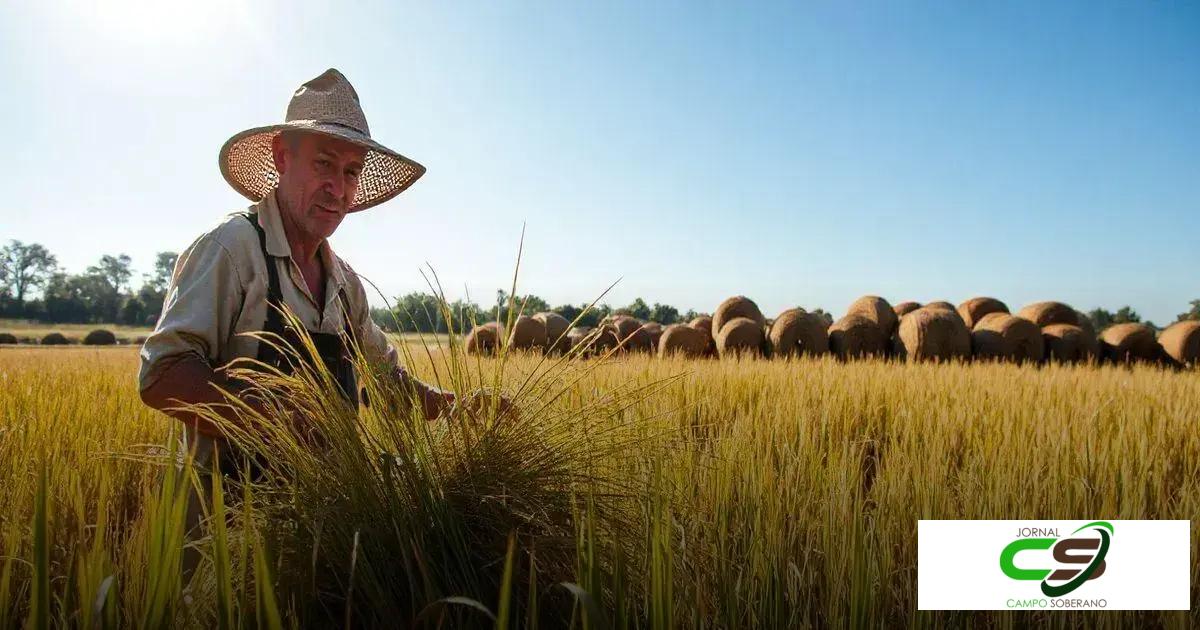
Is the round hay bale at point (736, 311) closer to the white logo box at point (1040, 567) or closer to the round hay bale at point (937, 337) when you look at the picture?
the round hay bale at point (937, 337)

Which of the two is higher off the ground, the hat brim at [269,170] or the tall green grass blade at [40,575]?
the hat brim at [269,170]

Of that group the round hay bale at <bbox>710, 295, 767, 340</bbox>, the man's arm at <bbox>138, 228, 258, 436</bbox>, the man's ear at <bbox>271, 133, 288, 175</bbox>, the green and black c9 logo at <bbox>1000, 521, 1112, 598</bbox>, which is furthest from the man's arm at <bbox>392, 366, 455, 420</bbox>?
the round hay bale at <bbox>710, 295, 767, 340</bbox>

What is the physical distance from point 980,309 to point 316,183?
11668 millimetres

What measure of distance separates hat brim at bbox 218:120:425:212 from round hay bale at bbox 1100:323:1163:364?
11.4 metres

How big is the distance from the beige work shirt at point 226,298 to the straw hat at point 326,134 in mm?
290

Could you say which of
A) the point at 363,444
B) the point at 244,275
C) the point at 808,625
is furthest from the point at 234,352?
the point at 808,625

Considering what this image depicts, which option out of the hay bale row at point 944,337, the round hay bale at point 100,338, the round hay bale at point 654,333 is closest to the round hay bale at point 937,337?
the hay bale row at point 944,337

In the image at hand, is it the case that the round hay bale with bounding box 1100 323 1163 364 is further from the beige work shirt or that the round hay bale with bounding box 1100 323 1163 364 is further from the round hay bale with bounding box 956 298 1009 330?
the beige work shirt

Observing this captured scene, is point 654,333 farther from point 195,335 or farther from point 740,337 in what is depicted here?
point 195,335

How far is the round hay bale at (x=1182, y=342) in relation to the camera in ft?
30.5

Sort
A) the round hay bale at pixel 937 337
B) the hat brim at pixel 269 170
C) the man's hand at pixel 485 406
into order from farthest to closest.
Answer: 1. the round hay bale at pixel 937 337
2. the hat brim at pixel 269 170
3. the man's hand at pixel 485 406

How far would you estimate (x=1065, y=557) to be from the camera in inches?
56.2

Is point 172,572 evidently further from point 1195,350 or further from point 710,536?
point 1195,350

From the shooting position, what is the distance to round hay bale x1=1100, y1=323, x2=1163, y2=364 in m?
9.80
